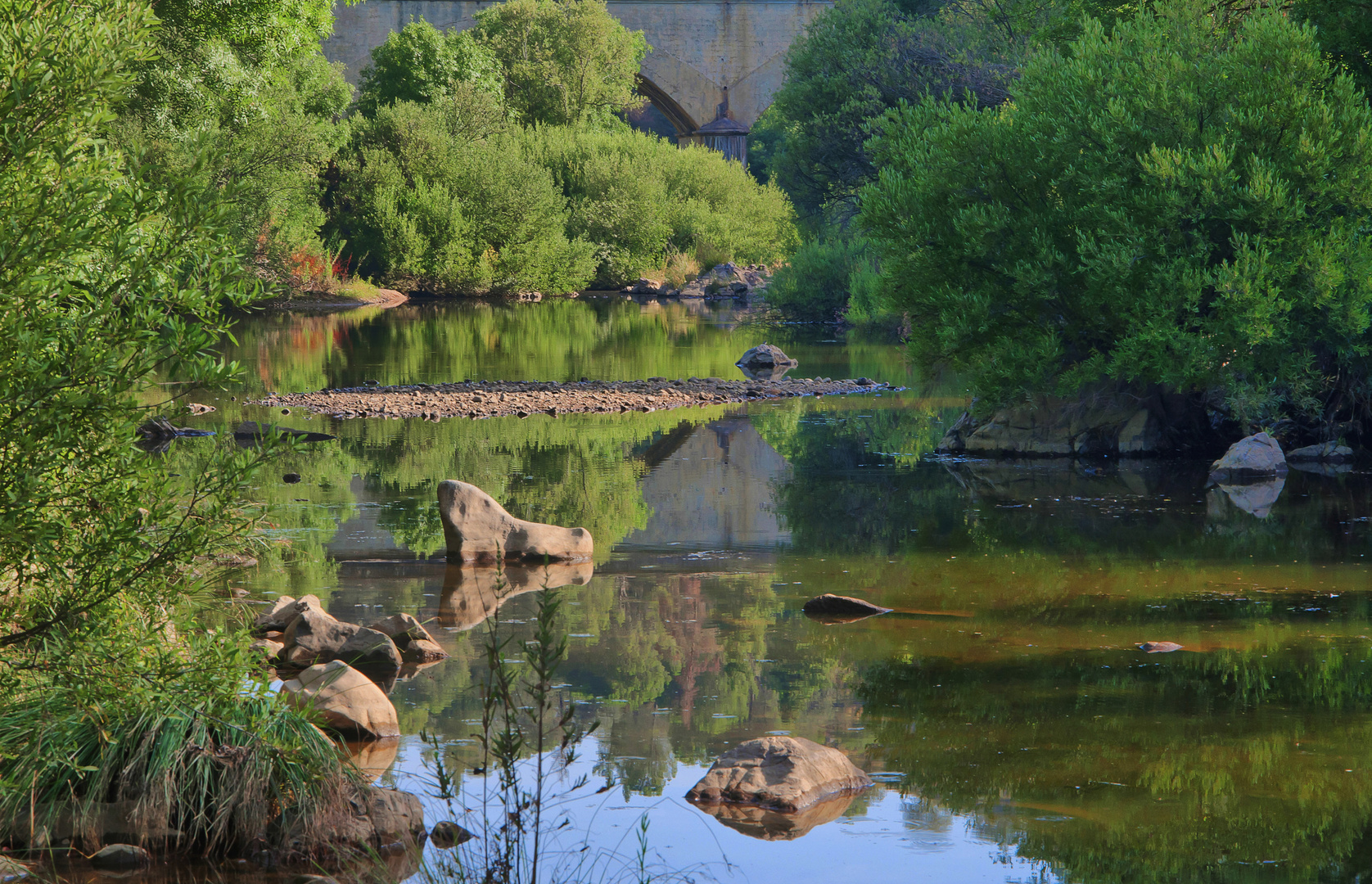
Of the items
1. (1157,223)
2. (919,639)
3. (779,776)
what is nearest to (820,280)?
(1157,223)

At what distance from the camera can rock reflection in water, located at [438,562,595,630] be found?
9.91 m

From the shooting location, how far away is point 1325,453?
17516 mm

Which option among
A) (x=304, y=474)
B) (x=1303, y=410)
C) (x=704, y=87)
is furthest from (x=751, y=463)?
(x=704, y=87)

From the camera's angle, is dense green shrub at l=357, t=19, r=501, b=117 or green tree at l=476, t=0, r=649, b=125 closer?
dense green shrub at l=357, t=19, r=501, b=117

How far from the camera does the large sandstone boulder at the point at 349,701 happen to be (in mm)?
7273

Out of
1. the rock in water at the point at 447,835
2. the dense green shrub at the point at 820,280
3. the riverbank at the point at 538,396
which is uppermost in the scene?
the dense green shrub at the point at 820,280

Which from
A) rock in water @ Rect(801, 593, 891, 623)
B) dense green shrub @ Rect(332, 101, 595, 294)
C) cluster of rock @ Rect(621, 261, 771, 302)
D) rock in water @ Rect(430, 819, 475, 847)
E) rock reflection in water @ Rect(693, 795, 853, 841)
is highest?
dense green shrub @ Rect(332, 101, 595, 294)

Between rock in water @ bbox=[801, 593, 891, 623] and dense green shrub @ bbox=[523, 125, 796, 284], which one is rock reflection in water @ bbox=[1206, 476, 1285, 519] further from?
dense green shrub @ bbox=[523, 125, 796, 284]

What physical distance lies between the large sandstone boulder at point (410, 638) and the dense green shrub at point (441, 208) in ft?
148

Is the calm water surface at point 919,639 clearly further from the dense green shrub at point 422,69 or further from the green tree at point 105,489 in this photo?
the dense green shrub at point 422,69

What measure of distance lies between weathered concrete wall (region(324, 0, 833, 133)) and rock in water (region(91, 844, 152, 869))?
6636cm

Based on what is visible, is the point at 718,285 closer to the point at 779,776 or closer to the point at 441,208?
the point at 441,208

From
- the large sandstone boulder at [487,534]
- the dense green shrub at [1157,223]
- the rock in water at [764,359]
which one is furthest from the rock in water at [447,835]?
the rock in water at [764,359]

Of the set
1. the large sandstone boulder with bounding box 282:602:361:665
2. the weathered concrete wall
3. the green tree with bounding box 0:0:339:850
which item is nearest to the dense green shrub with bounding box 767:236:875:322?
the weathered concrete wall
